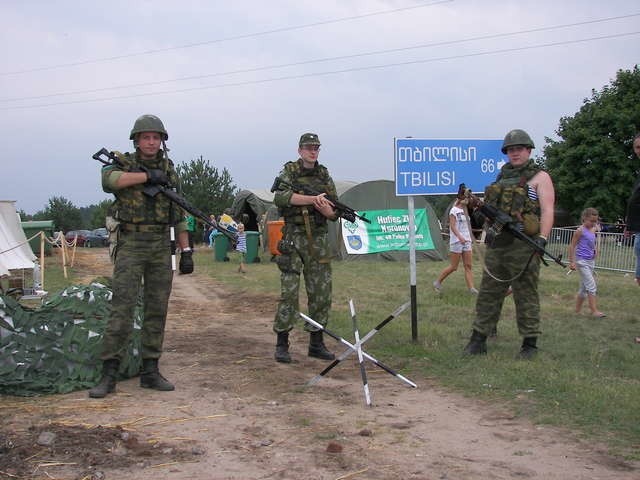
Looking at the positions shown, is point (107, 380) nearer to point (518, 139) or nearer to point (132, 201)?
point (132, 201)

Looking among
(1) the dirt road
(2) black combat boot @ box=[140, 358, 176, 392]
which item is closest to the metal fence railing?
(1) the dirt road

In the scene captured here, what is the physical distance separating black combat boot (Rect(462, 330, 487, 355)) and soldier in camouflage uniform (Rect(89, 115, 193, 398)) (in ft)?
9.44

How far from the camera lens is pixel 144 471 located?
3.59 m

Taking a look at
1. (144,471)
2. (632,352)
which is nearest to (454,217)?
(632,352)

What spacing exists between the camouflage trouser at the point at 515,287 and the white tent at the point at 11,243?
28.1ft

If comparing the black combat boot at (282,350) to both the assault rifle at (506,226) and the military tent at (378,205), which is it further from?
the military tent at (378,205)

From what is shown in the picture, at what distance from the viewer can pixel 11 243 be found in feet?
42.1

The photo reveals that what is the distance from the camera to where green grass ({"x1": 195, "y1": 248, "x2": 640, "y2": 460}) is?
4.69 metres

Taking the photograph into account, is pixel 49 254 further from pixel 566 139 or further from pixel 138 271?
pixel 566 139

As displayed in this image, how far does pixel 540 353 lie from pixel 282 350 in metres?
2.56

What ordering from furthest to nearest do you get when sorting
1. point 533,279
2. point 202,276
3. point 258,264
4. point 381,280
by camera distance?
point 258,264 < point 202,276 < point 381,280 < point 533,279

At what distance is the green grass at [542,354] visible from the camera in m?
4.69

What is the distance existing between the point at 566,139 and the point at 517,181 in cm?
4065

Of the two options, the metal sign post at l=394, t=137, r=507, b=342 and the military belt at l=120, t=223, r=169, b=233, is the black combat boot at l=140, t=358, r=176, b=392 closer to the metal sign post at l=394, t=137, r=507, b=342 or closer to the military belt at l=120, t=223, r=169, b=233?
the military belt at l=120, t=223, r=169, b=233
